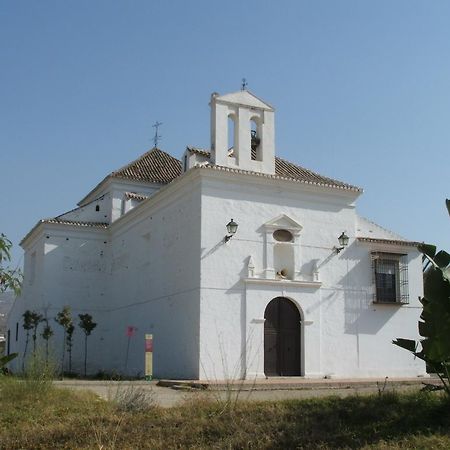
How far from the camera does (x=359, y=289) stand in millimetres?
22891

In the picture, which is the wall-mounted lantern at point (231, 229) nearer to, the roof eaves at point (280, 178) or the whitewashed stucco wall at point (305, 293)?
the whitewashed stucco wall at point (305, 293)

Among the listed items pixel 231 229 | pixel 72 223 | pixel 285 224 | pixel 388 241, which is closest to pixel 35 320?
pixel 72 223

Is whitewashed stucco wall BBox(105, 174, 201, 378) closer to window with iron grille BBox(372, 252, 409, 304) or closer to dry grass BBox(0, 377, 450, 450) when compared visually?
window with iron grille BBox(372, 252, 409, 304)

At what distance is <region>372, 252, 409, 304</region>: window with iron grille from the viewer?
23.3 m

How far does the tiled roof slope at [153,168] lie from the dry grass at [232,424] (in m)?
18.7

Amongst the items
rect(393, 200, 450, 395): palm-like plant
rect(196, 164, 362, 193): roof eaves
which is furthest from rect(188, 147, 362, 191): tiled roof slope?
rect(393, 200, 450, 395): palm-like plant

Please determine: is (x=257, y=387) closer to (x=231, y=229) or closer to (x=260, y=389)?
(x=260, y=389)

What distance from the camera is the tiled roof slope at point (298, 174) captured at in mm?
23188

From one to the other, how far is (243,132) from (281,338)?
23.5 feet

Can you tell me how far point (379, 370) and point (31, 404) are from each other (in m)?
14.2

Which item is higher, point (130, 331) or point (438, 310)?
point (438, 310)

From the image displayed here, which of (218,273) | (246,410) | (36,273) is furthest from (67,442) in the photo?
(36,273)

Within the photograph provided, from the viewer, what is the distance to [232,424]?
10031mm

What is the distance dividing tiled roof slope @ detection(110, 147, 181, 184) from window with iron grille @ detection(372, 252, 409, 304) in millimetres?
11406
